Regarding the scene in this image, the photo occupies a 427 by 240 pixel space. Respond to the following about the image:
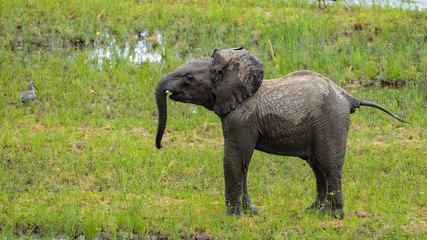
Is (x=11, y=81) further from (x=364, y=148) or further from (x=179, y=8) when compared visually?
(x=364, y=148)

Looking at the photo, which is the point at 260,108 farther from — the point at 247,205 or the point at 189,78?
the point at 247,205

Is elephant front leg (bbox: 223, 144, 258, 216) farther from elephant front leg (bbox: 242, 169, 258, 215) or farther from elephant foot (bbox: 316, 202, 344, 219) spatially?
elephant foot (bbox: 316, 202, 344, 219)

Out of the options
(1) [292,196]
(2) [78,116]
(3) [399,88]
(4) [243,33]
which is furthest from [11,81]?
(3) [399,88]

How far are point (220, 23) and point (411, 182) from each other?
7.20m

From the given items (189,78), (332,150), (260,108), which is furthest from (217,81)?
(332,150)

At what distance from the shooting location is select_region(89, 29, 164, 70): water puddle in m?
12.8

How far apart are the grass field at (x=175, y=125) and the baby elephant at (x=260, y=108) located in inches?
29.3

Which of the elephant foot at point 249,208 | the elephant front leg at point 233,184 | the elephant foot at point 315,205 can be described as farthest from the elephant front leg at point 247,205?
the elephant foot at point 315,205

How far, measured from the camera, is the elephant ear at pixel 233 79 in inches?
274

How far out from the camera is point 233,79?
6.98 metres

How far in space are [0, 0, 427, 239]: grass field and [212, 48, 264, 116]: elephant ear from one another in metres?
1.25

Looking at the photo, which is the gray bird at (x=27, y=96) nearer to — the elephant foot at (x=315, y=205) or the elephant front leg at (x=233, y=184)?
the elephant front leg at (x=233, y=184)

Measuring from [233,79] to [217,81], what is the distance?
6.6 inches

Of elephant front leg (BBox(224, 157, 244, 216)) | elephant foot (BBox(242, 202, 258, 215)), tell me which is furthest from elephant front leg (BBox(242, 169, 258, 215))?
elephant front leg (BBox(224, 157, 244, 216))
